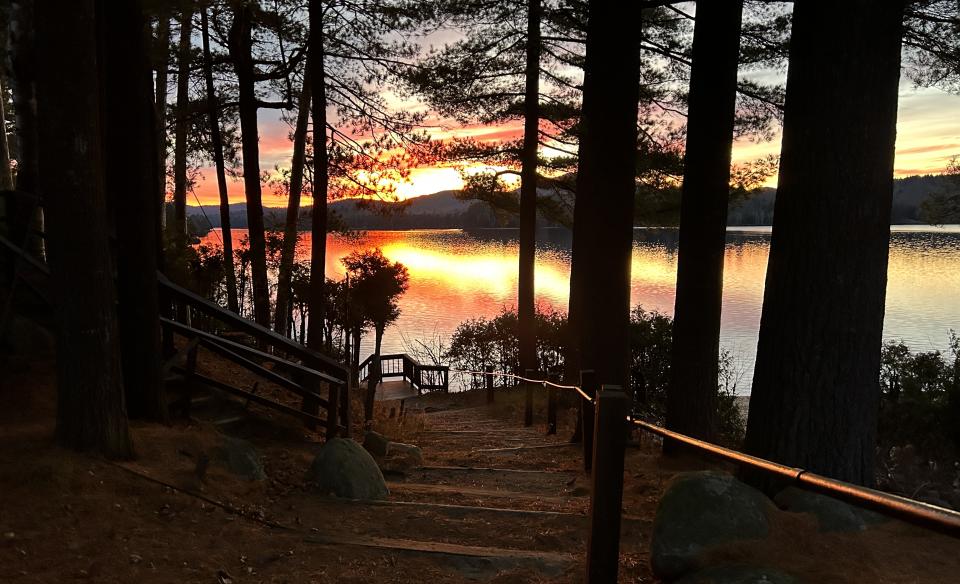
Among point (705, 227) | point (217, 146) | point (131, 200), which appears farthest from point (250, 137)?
point (705, 227)

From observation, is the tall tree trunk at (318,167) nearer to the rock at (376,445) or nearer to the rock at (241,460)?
the rock at (376,445)

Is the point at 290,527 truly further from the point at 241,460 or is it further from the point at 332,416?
the point at 332,416

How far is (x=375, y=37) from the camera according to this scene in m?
14.3

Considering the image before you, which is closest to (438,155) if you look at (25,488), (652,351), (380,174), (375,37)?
(380,174)

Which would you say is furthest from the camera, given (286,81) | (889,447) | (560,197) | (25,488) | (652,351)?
(560,197)

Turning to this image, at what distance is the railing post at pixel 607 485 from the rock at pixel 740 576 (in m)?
0.49

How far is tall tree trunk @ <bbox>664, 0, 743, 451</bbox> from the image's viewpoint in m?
7.41

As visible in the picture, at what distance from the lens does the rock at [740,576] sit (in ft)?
10.1

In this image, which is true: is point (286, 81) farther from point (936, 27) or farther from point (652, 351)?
point (936, 27)

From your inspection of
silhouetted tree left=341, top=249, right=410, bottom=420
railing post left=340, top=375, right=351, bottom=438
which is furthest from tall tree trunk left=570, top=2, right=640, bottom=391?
silhouetted tree left=341, top=249, right=410, bottom=420

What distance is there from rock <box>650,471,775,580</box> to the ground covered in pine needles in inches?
4.1

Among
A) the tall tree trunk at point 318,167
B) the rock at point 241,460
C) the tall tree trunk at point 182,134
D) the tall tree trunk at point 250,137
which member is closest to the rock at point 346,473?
the rock at point 241,460

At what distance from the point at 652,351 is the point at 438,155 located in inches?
314

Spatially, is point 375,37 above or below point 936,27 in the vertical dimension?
above
